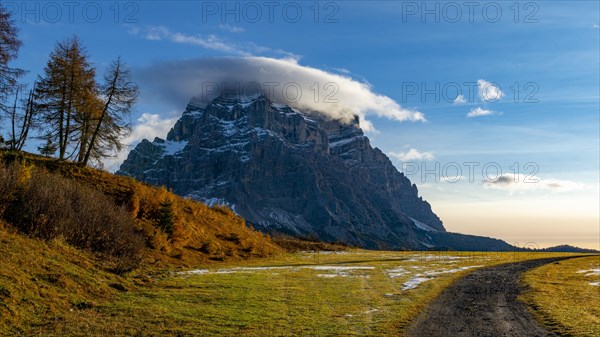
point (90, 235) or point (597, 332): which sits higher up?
point (90, 235)

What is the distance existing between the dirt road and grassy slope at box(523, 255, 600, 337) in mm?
733

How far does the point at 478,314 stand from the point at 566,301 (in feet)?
21.6

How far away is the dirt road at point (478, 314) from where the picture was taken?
16.6 m

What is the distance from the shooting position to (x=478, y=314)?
64.5 feet

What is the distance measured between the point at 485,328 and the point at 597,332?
3.90 m

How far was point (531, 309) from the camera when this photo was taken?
68.1 ft

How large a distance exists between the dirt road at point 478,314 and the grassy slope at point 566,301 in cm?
73

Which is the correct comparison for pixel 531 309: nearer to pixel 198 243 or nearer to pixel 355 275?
pixel 355 275

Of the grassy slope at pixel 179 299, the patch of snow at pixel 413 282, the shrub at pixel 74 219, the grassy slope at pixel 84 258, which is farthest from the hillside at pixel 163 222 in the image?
the patch of snow at pixel 413 282

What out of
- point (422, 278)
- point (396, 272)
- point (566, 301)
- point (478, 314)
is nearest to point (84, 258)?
point (478, 314)

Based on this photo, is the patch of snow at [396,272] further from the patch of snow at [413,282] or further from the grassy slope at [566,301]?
the grassy slope at [566,301]

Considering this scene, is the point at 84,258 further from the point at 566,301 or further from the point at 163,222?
the point at 566,301

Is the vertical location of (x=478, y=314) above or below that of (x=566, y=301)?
below

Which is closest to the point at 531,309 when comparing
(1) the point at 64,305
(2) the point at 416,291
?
(2) the point at 416,291
